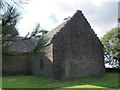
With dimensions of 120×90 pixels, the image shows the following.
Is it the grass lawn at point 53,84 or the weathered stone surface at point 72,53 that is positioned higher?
the weathered stone surface at point 72,53

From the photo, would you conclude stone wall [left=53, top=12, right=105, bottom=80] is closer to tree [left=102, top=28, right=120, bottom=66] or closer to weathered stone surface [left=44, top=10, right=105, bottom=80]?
weathered stone surface [left=44, top=10, right=105, bottom=80]

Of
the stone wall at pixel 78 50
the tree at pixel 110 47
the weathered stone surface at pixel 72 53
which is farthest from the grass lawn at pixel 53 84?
the tree at pixel 110 47

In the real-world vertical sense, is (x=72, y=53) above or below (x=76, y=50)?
below

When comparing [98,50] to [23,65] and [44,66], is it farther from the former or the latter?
[23,65]

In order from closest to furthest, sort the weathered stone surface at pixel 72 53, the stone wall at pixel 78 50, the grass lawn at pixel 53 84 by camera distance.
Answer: the grass lawn at pixel 53 84 → the weathered stone surface at pixel 72 53 → the stone wall at pixel 78 50

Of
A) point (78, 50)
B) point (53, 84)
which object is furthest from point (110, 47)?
point (53, 84)

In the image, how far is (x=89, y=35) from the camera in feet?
88.8

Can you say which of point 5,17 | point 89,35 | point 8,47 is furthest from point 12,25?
point 89,35

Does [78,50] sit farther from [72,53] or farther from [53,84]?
[53,84]

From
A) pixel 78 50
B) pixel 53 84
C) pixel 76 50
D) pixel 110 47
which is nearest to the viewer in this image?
pixel 53 84

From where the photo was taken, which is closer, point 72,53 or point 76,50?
point 72,53

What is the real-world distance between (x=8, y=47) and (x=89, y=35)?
21.3 meters

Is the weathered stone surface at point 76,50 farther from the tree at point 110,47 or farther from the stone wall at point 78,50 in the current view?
the tree at point 110,47

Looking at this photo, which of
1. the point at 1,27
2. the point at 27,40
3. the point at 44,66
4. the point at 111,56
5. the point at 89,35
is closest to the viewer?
the point at 1,27
